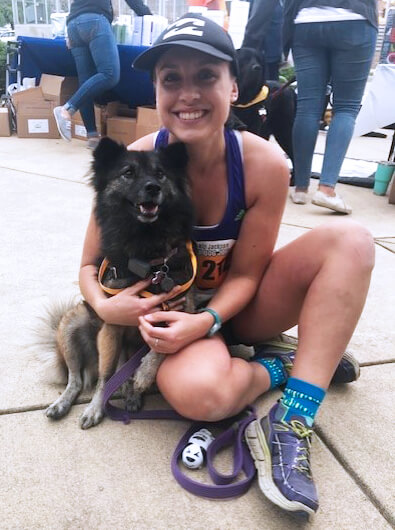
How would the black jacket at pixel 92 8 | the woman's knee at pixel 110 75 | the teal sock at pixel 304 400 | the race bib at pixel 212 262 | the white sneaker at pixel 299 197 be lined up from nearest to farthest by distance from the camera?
1. the teal sock at pixel 304 400
2. the race bib at pixel 212 262
3. the white sneaker at pixel 299 197
4. the black jacket at pixel 92 8
5. the woman's knee at pixel 110 75


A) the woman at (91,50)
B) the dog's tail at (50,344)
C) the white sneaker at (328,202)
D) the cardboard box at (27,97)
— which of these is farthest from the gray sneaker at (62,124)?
the dog's tail at (50,344)

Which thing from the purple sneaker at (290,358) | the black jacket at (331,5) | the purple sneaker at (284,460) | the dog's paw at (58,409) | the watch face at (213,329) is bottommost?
the dog's paw at (58,409)

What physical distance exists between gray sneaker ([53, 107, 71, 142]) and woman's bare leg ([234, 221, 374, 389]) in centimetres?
505

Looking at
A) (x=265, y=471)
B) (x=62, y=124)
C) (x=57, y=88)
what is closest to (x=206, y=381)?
(x=265, y=471)

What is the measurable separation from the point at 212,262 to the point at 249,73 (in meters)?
2.40

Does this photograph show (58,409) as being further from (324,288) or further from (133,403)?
(324,288)

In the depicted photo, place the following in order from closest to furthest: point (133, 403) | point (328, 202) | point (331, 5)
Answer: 1. point (133, 403)
2. point (331, 5)
3. point (328, 202)

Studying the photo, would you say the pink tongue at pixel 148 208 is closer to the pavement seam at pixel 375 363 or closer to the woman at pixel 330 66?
the pavement seam at pixel 375 363

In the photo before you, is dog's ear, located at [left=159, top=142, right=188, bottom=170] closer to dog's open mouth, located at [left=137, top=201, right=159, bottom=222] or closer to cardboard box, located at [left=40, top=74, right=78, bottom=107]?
dog's open mouth, located at [left=137, top=201, right=159, bottom=222]

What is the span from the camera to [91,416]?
5.67 feet

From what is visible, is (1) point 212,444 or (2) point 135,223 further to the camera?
(2) point 135,223

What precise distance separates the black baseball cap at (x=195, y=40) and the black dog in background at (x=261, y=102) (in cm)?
180

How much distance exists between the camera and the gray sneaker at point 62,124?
20.1 ft

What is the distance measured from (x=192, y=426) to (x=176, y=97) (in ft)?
3.86
